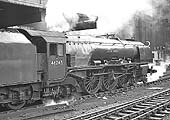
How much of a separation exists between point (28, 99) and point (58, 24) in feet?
14.3

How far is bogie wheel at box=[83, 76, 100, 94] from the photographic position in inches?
437

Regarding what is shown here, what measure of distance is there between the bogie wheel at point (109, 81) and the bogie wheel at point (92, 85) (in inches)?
18.6

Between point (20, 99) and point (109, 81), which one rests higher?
point (109, 81)

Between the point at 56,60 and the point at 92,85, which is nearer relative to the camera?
the point at 56,60

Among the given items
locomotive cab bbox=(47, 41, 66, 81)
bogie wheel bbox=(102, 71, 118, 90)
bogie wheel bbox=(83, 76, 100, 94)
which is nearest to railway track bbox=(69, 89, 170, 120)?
locomotive cab bbox=(47, 41, 66, 81)

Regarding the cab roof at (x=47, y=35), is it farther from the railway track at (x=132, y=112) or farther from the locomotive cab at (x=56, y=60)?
the railway track at (x=132, y=112)

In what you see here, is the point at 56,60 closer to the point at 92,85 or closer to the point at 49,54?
the point at 49,54

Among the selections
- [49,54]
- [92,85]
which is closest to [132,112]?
[49,54]

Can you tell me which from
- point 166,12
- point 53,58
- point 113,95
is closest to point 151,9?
point 166,12

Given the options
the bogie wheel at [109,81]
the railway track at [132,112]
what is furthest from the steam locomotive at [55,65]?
the railway track at [132,112]

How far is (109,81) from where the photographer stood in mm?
12359

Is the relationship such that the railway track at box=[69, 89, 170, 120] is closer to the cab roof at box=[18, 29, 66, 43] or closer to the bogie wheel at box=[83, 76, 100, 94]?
the bogie wheel at box=[83, 76, 100, 94]

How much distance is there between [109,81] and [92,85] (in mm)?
1251

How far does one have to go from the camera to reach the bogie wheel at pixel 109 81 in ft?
40.1
